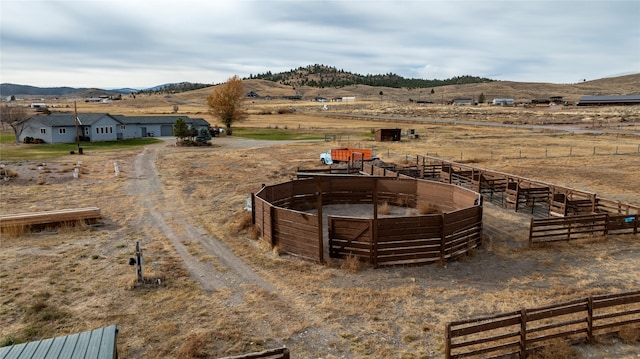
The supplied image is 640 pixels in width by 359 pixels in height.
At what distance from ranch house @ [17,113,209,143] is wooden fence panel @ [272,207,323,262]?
54481mm

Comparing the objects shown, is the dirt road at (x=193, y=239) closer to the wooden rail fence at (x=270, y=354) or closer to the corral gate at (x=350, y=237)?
the corral gate at (x=350, y=237)

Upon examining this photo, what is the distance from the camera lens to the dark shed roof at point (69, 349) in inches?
261

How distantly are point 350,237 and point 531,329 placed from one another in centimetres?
700

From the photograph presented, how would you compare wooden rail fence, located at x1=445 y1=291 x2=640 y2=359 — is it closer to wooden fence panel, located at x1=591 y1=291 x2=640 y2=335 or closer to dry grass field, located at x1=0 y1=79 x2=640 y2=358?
wooden fence panel, located at x1=591 y1=291 x2=640 y2=335

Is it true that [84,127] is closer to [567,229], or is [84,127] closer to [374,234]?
[374,234]

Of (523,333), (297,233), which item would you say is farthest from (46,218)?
(523,333)

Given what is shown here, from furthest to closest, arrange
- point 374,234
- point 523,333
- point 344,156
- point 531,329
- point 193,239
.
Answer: point 344,156, point 193,239, point 374,234, point 531,329, point 523,333

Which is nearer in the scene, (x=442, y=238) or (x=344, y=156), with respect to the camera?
(x=442, y=238)

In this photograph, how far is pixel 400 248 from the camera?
15.2 meters

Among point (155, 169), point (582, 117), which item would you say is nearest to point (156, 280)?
point (155, 169)

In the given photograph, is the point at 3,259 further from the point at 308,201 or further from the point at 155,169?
the point at 155,169

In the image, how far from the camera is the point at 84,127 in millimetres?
63062

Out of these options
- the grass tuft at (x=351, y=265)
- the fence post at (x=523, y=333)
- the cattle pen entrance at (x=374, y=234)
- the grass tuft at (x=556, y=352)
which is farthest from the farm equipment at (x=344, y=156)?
the fence post at (x=523, y=333)

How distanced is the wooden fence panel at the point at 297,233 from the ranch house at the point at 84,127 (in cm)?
5448
